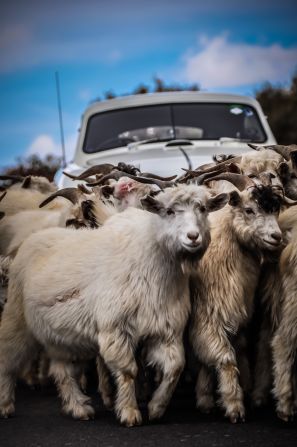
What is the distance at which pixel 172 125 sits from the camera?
14.8 metres

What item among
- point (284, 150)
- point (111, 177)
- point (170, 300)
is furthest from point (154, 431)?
point (111, 177)

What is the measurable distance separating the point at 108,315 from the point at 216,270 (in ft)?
3.30

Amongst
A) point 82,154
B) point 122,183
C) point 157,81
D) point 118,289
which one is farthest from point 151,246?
point 157,81

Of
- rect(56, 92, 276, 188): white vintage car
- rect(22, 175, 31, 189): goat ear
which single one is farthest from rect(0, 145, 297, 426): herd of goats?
rect(56, 92, 276, 188): white vintage car

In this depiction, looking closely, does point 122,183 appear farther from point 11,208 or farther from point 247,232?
point 11,208

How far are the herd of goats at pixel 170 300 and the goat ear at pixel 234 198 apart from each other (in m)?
0.01

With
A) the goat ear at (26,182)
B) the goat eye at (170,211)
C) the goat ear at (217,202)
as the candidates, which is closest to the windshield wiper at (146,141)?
the goat ear at (26,182)

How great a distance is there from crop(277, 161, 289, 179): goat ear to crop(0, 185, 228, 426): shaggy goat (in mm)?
1306

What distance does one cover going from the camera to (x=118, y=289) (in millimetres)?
7664

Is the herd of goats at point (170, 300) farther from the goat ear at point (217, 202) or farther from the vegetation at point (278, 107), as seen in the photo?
the vegetation at point (278, 107)

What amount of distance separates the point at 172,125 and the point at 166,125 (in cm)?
9

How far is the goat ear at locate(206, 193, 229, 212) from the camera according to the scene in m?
7.70

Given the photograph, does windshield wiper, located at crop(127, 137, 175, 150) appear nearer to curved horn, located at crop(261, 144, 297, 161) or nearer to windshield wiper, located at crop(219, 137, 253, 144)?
windshield wiper, located at crop(219, 137, 253, 144)

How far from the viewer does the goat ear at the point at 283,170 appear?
8.88m
